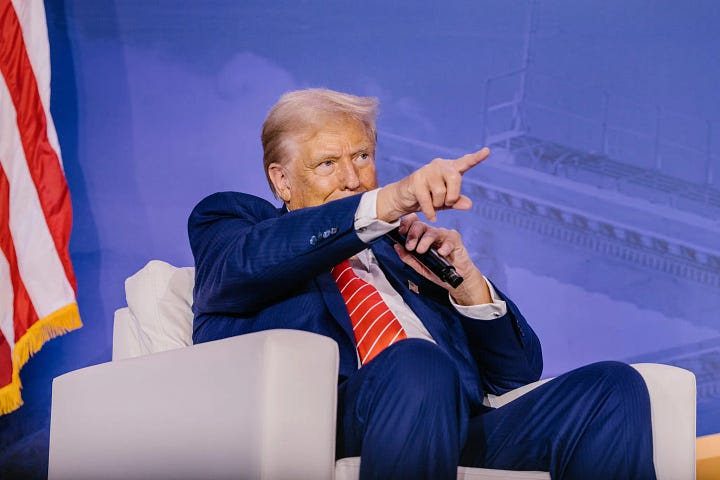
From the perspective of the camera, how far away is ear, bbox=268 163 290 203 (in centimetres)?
185

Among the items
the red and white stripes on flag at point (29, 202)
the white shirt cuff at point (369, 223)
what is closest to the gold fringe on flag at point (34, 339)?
the red and white stripes on flag at point (29, 202)

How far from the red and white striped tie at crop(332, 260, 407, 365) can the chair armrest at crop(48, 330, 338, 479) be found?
27 centimetres

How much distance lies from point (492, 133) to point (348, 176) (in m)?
0.99

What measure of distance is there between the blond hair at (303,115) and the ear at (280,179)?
0.05ft

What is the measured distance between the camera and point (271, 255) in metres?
1.39

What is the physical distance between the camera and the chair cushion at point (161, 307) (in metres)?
1.72

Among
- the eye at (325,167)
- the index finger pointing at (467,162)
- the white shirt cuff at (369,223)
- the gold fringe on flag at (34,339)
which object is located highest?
the index finger pointing at (467,162)

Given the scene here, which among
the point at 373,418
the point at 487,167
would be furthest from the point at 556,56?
the point at 373,418

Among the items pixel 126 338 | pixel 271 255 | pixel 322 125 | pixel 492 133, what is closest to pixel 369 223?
pixel 271 255

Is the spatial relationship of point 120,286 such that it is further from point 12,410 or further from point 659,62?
point 659,62

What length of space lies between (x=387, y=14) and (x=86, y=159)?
100 centimetres

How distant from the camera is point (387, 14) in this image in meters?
2.73

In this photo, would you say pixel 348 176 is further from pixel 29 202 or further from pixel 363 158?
pixel 29 202

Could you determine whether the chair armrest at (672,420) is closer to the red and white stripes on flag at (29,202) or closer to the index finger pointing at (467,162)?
the index finger pointing at (467,162)
